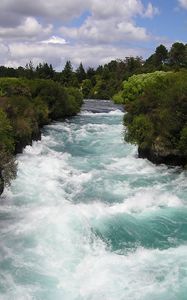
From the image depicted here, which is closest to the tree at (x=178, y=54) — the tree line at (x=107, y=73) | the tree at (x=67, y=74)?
the tree line at (x=107, y=73)

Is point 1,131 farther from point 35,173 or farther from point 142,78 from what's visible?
point 142,78

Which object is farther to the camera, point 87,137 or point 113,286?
point 87,137

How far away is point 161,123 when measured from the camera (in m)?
31.7

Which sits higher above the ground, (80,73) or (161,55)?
(161,55)

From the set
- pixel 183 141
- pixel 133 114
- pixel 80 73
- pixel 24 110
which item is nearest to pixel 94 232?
pixel 183 141

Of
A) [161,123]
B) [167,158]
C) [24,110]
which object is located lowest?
[167,158]

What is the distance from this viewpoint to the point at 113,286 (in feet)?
49.3

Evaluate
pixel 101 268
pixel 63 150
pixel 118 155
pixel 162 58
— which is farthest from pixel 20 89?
pixel 162 58

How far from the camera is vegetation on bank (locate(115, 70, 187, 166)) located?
30281 millimetres

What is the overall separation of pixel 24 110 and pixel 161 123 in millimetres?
14548

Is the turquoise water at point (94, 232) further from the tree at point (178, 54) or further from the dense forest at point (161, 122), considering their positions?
the tree at point (178, 54)

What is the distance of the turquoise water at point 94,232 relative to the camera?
1512cm

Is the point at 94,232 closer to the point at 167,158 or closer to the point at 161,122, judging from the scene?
the point at 167,158

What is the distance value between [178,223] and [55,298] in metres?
8.03
